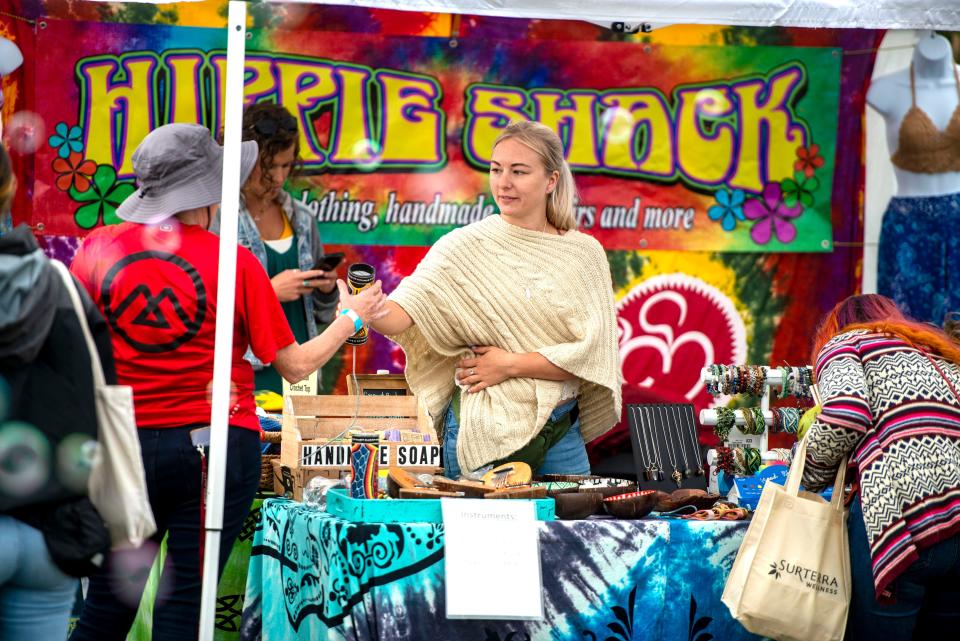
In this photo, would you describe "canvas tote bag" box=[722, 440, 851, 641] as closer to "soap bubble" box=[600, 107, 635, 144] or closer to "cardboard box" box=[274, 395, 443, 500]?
"cardboard box" box=[274, 395, 443, 500]

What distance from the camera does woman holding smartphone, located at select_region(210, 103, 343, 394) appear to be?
538 cm

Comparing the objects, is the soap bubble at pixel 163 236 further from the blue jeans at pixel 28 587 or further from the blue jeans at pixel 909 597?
the blue jeans at pixel 909 597

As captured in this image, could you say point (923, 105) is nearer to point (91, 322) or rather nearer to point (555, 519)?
point (555, 519)

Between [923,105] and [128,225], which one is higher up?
[923,105]

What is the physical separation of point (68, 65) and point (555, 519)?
12.3 feet

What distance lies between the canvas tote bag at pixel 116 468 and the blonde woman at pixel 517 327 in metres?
1.45

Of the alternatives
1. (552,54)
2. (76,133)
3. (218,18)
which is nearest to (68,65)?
(76,133)

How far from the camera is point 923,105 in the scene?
6305 millimetres

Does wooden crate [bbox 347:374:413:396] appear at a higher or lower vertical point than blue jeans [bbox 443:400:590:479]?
higher

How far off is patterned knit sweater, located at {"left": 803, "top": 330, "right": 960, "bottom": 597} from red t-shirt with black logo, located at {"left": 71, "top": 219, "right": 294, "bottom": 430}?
153cm

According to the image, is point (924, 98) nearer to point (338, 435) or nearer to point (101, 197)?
point (338, 435)

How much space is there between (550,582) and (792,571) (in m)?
0.65

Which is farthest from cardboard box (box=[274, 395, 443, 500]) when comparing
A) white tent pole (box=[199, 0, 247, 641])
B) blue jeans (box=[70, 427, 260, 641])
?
white tent pole (box=[199, 0, 247, 641])

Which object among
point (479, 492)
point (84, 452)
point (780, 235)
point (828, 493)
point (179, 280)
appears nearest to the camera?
point (84, 452)
